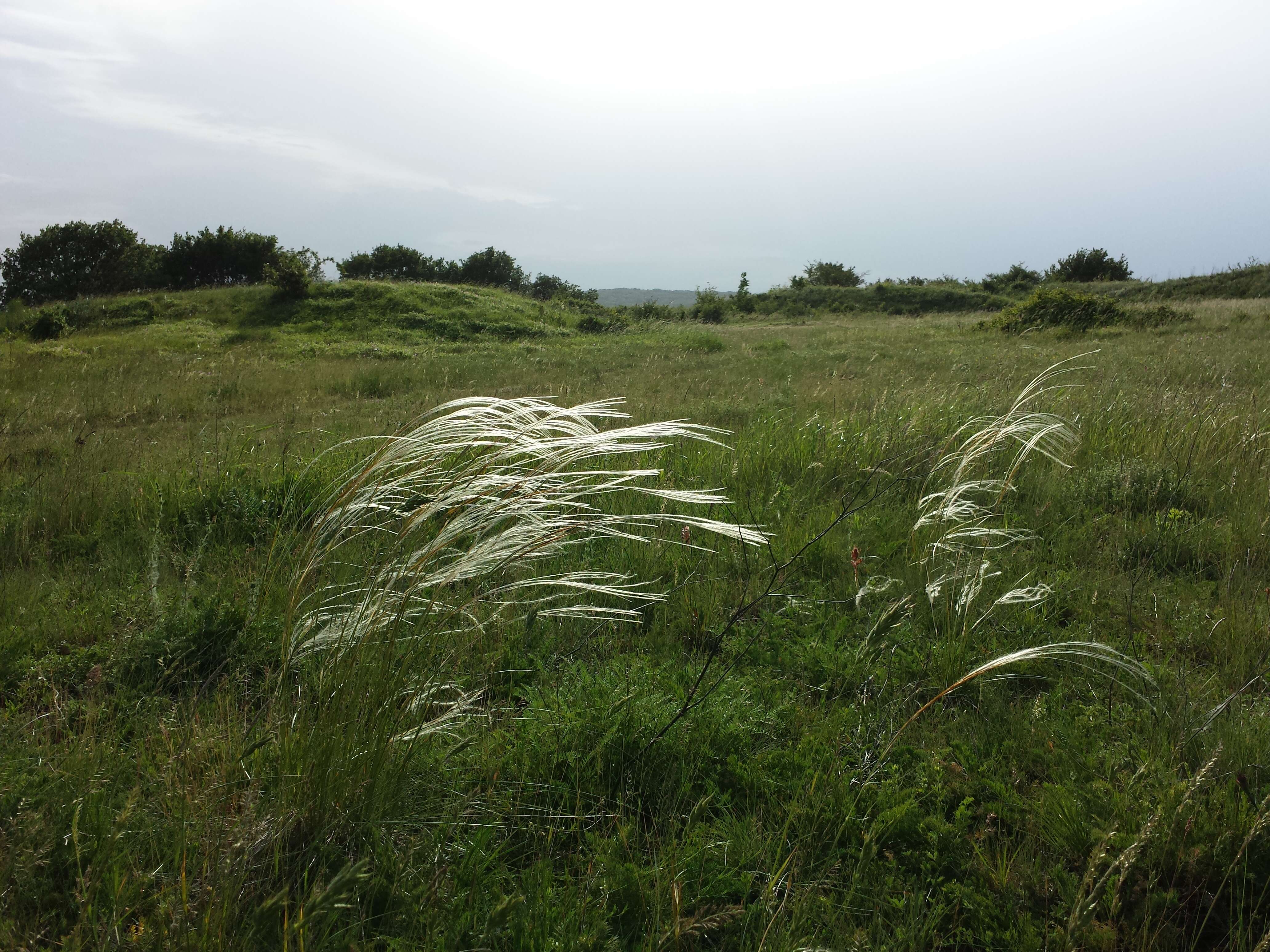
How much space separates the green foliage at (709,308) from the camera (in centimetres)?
3117

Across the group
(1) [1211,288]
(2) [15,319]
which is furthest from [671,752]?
(1) [1211,288]

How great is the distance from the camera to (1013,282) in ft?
117

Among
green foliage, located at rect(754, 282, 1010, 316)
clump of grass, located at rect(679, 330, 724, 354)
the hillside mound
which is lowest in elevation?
clump of grass, located at rect(679, 330, 724, 354)

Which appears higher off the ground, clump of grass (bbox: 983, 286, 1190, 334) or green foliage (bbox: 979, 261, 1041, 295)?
green foliage (bbox: 979, 261, 1041, 295)

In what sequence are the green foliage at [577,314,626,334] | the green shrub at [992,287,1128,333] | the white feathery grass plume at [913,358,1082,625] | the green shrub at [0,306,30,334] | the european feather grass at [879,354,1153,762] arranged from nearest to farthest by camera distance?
the european feather grass at [879,354,1153,762]
the white feathery grass plume at [913,358,1082,625]
the green shrub at [992,287,1128,333]
the green shrub at [0,306,30,334]
the green foliage at [577,314,626,334]

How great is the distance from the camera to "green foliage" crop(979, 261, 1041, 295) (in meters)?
34.0

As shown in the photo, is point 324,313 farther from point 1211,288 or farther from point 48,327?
point 1211,288

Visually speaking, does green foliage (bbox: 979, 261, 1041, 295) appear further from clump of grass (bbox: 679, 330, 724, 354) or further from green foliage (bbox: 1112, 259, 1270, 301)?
clump of grass (bbox: 679, 330, 724, 354)

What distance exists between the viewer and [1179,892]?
1.26 m

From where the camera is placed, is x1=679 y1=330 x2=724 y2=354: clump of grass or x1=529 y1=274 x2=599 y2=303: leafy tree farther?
x1=529 y1=274 x2=599 y2=303: leafy tree

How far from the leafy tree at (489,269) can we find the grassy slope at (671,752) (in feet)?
147

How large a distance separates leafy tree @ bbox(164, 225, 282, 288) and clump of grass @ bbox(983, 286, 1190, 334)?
33.8 m

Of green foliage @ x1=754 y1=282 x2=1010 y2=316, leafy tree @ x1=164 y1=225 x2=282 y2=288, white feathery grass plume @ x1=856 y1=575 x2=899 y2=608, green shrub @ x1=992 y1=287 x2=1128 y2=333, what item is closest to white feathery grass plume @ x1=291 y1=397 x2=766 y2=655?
white feathery grass plume @ x1=856 y1=575 x2=899 y2=608

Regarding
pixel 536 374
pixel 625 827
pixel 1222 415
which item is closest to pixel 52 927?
pixel 625 827
